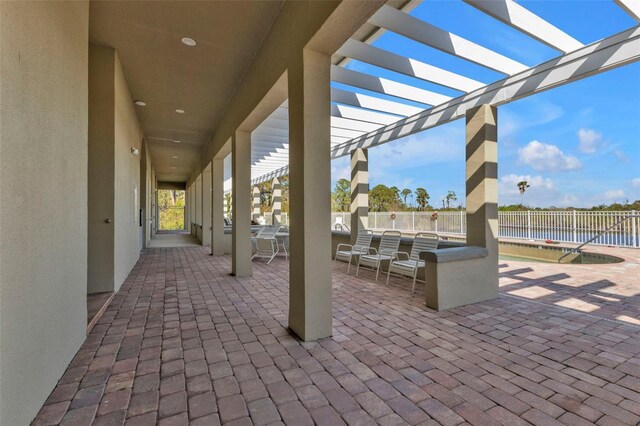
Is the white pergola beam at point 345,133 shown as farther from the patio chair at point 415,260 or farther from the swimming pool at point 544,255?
the swimming pool at point 544,255

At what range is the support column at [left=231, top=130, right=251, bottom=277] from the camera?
534 centimetres

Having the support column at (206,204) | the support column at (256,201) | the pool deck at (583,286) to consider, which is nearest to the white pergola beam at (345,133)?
the pool deck at (583,286)

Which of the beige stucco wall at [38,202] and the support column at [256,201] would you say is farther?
the support column at [256,201]

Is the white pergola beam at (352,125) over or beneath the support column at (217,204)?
over

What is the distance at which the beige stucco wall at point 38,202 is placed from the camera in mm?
1423

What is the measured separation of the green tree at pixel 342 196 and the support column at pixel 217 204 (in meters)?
16.4

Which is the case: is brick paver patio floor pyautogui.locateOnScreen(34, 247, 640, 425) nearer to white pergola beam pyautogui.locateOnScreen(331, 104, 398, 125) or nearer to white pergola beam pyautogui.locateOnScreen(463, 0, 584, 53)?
white pergola beam pyautogui.locateOnScreen(463, 0, 584, 53)

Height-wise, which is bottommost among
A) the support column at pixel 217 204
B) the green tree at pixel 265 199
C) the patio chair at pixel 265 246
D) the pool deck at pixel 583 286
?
the pool deck at pixel 583 286

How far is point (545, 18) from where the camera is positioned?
3.10 m

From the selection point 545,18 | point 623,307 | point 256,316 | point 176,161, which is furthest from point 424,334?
point 176,161

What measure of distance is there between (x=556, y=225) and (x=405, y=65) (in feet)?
27.8

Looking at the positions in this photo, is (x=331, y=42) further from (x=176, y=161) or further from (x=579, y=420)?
(x=176, y=161)

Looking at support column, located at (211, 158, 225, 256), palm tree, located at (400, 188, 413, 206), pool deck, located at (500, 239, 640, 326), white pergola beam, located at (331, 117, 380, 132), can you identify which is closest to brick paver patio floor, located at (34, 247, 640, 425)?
pool deck, located at (500, 239, 640, 326)

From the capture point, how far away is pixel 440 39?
3.33 m
